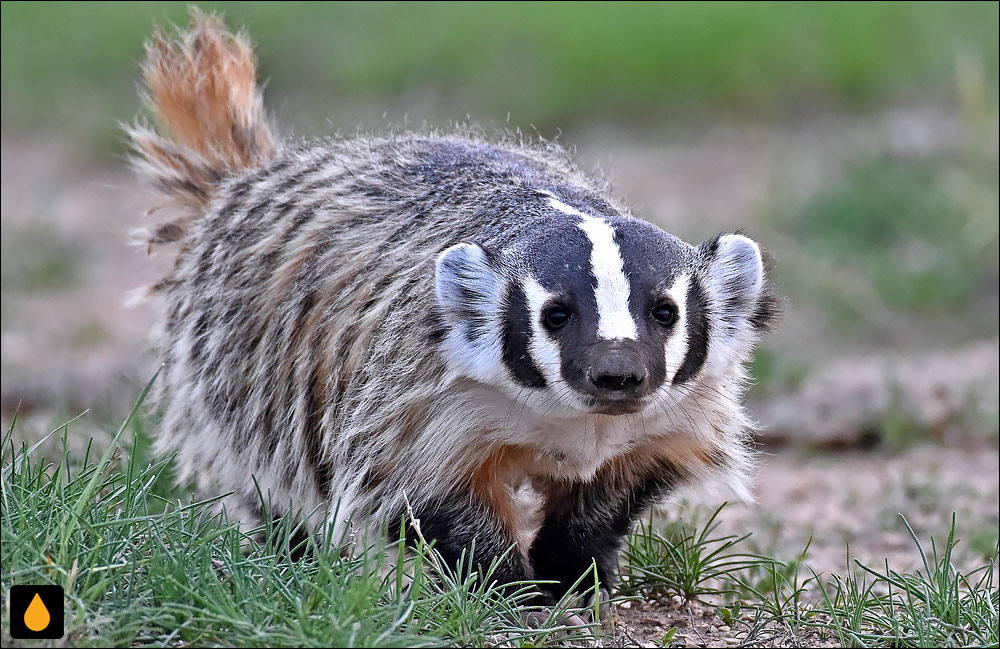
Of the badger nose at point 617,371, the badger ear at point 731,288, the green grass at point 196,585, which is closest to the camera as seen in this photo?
the green grass at point 196,585

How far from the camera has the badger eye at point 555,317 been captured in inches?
123

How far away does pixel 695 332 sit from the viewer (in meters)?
3.30

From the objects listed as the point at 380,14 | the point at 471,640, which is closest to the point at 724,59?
the point at 380,14

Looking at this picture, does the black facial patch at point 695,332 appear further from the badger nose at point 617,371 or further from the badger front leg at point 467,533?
the badger front leg at point 467,533

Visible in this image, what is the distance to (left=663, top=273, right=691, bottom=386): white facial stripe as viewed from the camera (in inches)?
125

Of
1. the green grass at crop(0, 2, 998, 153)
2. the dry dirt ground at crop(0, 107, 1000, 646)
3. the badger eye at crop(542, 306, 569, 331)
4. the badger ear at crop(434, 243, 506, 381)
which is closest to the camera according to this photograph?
the badger eye at crop(542, 306, 569, 331)

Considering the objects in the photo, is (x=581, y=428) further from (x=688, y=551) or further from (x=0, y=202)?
(x=0, y=202)

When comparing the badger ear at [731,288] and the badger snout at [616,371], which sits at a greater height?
the badger ear at [731,288]

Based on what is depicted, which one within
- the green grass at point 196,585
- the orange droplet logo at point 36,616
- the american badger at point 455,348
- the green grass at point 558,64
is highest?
the green grass at point 558,64

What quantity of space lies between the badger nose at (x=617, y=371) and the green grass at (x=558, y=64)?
8.16m

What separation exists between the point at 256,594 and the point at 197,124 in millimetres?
2421

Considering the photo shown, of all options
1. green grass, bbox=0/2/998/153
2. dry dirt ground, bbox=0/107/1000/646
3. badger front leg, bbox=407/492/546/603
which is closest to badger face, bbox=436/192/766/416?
badger front leg, bbox=407/492/546/603

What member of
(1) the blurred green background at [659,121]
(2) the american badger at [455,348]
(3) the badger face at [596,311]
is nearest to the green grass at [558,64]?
(1) the blurred green background at [659,121]

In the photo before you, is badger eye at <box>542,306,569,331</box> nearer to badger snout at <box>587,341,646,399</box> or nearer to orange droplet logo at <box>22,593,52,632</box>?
badger snout at <box>587,341,646,399</box>
